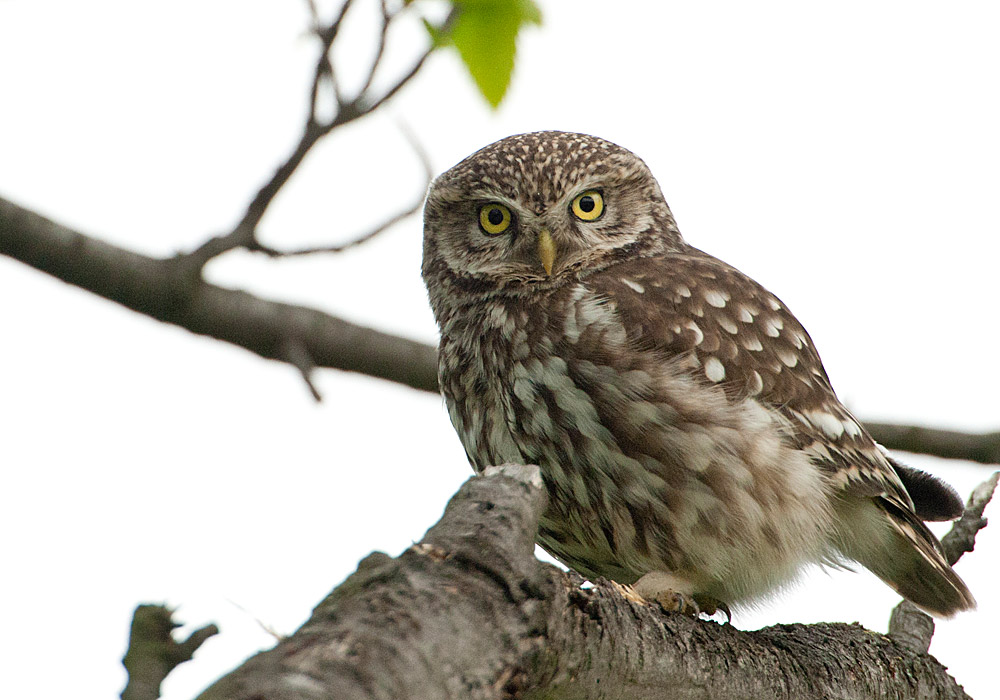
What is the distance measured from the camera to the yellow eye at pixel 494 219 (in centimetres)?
390

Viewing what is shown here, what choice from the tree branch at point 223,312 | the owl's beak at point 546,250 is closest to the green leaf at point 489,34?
the tree branch at point 223,312

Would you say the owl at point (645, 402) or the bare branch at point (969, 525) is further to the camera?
the bare branch at point (969, 525)

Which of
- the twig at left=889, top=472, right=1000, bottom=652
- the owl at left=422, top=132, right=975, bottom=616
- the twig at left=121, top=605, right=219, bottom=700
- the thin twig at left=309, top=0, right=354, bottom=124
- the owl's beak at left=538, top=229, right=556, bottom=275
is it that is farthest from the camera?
the owl's beak at left=538, top=229, right=556, bottom=275

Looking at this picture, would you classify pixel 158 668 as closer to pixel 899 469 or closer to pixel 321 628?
pixel 321 628

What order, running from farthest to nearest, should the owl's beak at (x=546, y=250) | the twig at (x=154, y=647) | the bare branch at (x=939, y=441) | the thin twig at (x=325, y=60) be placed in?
the bare branch at (x=939, y=441), the owl's beak at (x=546, y=250), the thin twig at (x=325, y=60), the twig at (x=154, y=647)

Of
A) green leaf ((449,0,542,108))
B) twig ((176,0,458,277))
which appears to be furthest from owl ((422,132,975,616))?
twig ((176,0,458,277))

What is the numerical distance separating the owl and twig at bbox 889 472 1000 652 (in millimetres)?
97

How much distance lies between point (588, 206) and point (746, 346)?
2.77ft

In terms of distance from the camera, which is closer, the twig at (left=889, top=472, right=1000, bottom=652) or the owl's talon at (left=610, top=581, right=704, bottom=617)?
the owl's talon at (left=610, top=581, right=704, bottom=617)

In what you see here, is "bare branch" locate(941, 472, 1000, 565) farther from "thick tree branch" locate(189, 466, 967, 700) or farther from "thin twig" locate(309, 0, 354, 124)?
"thin twig" locate(309, 0, 354, 124)

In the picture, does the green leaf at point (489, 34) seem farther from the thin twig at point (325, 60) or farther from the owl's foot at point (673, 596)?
the owl's foot at point (673, 596)

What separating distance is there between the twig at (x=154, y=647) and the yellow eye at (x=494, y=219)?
2.87 meters

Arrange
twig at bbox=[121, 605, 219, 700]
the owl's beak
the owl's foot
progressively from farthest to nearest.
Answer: the owl's beak < the owl's foot < twig at bbox=[121, 605, 219, 700]

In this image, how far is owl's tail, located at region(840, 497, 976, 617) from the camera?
3475 millimetres
